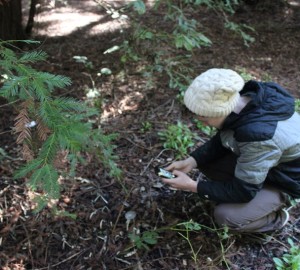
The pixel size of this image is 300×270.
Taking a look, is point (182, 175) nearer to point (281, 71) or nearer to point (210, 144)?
point (210, 144)

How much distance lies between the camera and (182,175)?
8.16 feet

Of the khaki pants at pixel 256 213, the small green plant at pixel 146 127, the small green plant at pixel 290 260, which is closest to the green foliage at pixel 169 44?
the small green plant at pixel 146 127

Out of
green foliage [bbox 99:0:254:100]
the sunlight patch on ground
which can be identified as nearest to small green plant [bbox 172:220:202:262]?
green foliage [bbox 99:0:254:100]

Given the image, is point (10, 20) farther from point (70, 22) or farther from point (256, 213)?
point (256, 213)

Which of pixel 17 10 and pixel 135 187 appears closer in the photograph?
pixel 135 187

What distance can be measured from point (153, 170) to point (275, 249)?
1.08m

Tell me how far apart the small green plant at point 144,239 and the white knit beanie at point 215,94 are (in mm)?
884

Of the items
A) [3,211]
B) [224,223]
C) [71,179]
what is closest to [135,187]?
[71,179]

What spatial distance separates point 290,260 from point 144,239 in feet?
3.00

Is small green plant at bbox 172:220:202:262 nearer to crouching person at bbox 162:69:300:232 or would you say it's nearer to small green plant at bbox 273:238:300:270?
crouching person at bbox 162:69:300:232

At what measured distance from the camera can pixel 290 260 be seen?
7.61ft

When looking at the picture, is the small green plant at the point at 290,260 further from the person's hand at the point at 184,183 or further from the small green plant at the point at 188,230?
the person's hand at the point at 184,183

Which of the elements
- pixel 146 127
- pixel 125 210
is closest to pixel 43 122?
pixel 125 210

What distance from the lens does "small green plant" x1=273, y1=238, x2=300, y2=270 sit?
2207 millimetres
